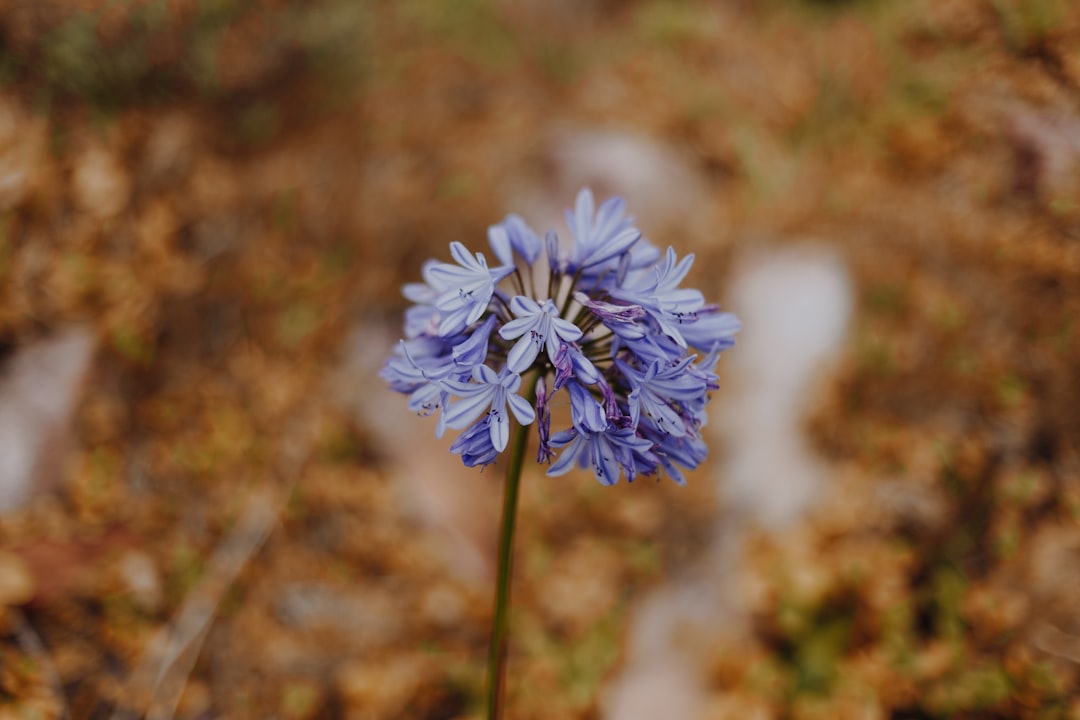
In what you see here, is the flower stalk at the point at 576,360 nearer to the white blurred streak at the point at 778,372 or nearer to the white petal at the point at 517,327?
the white petal at the point at 517,327

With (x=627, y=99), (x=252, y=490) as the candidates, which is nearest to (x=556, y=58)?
(x=627, y=99)

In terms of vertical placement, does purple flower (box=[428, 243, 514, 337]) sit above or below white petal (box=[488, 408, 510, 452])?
above

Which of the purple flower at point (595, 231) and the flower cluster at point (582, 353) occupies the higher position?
the purple flower at point (595, 231)

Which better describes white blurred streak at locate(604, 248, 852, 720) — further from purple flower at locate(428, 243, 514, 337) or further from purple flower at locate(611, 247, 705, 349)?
purple flower at locate(428, 243, 514, 337)

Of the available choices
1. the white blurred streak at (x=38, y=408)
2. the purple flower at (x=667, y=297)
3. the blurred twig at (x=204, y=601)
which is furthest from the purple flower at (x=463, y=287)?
the white blurred streak at (x=38, y=408)

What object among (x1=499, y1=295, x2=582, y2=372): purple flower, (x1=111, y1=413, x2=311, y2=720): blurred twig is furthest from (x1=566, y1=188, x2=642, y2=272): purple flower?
(x1=111, y1=413, x2=311, y2=720): blurred twig

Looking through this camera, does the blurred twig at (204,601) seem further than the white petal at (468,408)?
Yes

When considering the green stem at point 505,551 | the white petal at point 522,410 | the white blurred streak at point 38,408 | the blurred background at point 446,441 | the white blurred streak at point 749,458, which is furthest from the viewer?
the white blurred streak at point 38,408
